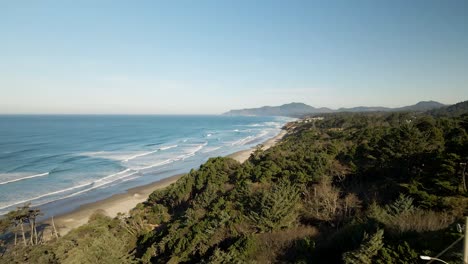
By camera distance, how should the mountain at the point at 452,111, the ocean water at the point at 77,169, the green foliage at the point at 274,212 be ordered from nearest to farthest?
1. the green foliage at the point at 274,212
2. the ocean water at the point at 77,169
3. the mountain at the point at 452,111

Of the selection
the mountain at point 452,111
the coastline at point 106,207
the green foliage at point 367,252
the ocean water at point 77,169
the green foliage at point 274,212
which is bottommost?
the coastline at point 106,207

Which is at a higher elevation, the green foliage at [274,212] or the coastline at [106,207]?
the green foliage at [274,212]

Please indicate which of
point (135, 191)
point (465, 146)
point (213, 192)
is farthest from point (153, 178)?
point (465, 146)

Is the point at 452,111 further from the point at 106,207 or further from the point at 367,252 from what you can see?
the point at 367,252

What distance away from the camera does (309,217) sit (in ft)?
50.2

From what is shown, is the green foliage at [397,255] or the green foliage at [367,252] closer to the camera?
the green foliage at [397,255]

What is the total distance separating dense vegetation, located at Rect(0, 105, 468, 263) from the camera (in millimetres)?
10125

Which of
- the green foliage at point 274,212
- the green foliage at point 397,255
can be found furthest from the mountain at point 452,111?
the green foliage at point 397,255

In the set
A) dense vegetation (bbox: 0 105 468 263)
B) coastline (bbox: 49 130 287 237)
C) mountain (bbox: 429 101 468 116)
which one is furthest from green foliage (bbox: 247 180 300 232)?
mountain (bbox: 429 101 468 116)

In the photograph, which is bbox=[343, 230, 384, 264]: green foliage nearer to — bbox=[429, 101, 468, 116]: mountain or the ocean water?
the ocean water

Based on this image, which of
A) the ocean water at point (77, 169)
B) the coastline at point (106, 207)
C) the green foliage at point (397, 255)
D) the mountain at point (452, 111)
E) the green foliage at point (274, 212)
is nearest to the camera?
the green foliage at point (397, 255)

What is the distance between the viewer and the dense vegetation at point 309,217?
1012 centimetres

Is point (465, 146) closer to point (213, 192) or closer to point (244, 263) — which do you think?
point (244, 263)

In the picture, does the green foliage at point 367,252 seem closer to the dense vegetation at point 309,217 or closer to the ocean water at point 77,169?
the dense vegetation at point 309,217
